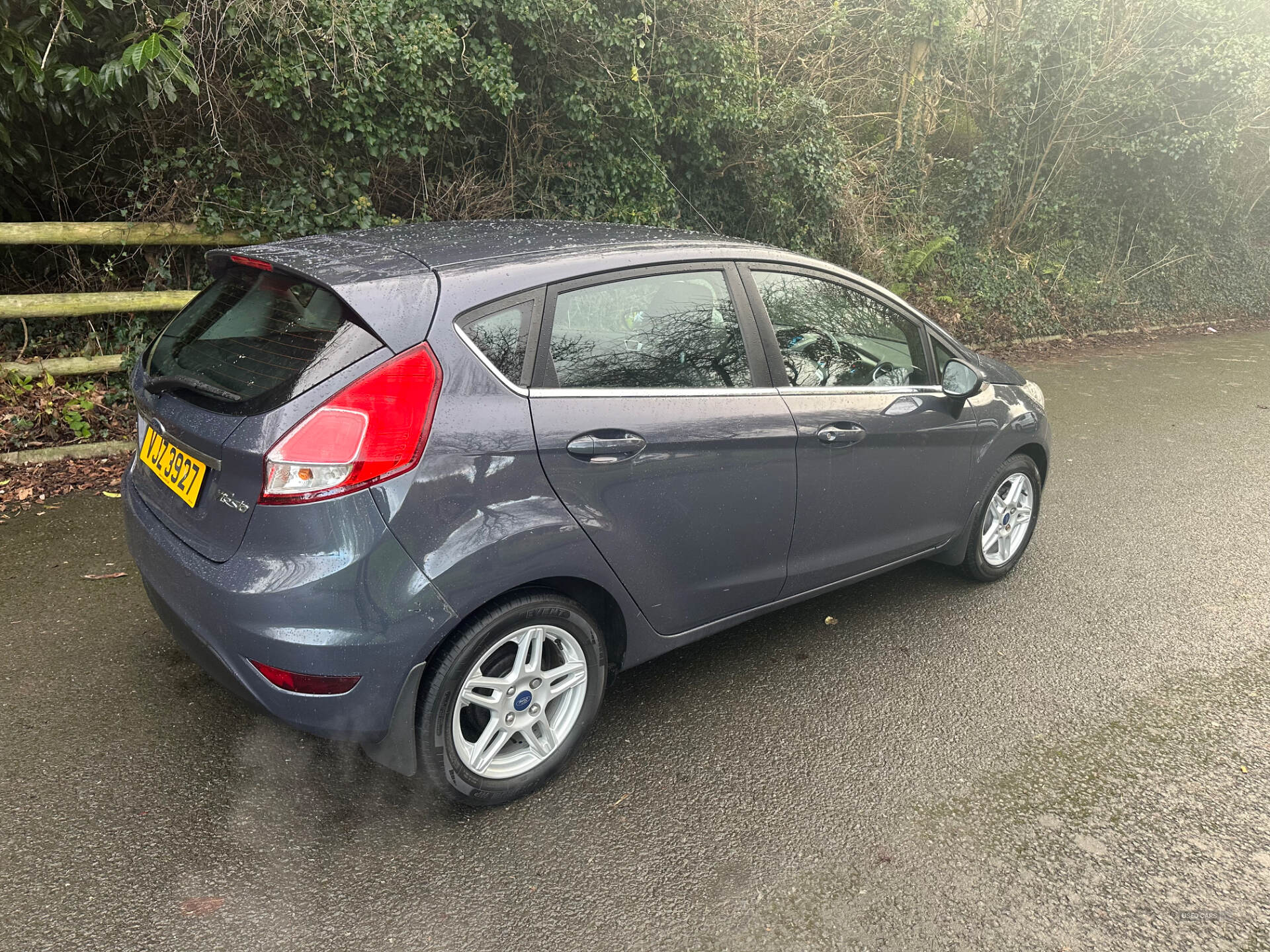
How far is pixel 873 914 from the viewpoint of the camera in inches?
94.1

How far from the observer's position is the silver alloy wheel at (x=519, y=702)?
8.55ft

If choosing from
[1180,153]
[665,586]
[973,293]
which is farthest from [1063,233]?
[665,586]

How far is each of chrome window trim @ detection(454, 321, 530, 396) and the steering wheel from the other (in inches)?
64.7

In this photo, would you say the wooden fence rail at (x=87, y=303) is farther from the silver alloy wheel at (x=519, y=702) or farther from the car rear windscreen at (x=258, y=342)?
the silver alloy wheel at (x=519, y=702)

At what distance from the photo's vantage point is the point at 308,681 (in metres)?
2.34

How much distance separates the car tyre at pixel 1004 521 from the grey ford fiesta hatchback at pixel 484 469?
1016 mm

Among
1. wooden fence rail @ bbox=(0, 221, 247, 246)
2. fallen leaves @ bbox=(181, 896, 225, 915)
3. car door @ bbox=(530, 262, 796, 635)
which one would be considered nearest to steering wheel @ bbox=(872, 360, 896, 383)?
car door @ bbox=(530, 262, 796, 635)

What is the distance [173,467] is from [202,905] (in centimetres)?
121

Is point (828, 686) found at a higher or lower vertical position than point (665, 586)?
lower

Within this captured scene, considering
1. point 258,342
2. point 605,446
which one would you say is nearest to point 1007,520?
point 605,446

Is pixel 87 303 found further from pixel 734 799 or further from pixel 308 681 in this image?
pixel 734 799

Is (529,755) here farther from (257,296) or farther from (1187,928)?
(1187,928)

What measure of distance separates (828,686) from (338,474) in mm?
2092

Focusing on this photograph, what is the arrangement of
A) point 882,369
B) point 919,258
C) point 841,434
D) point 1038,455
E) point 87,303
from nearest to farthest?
point 841,434
point 882,369
point 1038,455
point 87,303
point 919,258
